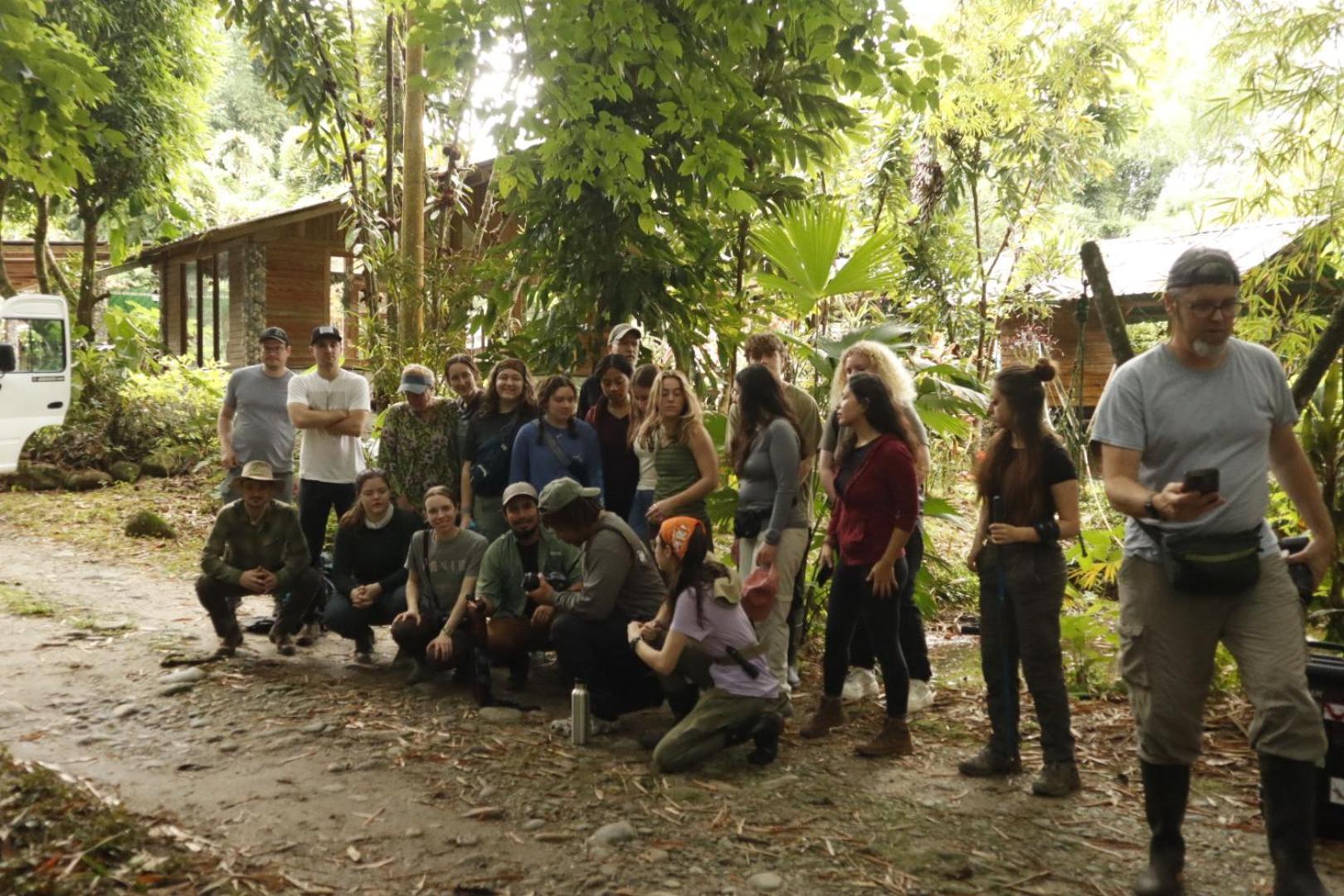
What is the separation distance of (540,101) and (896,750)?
156 inches

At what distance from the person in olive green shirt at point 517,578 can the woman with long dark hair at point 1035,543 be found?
Result: 2221mm

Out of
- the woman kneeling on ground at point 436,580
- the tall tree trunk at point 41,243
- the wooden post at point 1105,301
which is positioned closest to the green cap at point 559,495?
the woman kneeling on ground at point 436,580

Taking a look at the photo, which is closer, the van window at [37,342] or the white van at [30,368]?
the white van at [30,368]

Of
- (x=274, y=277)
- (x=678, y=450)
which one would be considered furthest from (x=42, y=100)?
(x=274, y=277)

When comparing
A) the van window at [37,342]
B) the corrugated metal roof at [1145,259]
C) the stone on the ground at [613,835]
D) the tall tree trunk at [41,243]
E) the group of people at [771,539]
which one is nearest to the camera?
the group of people at [771,539]

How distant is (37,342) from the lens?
47.0ft

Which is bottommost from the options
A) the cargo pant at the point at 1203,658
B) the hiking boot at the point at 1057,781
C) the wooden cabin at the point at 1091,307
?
the hiking boot at the point at 1057,781

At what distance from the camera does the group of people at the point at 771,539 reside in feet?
10.8

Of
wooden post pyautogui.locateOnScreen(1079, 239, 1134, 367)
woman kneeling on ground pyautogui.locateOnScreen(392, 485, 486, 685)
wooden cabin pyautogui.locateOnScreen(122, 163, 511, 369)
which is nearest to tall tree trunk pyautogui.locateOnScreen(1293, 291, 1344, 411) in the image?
wooden post pyautogui.locateOnScreen(1079, 239, 1134, 367)

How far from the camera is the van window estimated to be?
1422 centimetres

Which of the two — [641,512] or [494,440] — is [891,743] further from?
[494,440]

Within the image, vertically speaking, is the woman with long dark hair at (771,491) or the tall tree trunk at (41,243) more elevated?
the tall tree trunk at (41,243)

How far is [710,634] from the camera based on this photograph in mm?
4855

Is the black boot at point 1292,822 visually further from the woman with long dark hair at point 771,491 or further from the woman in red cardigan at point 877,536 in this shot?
the woman with long dark hair at point 771,491
